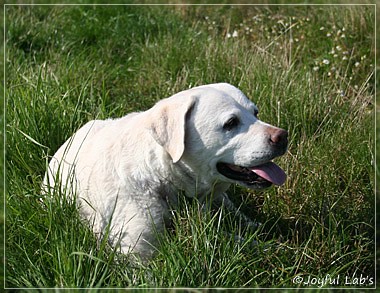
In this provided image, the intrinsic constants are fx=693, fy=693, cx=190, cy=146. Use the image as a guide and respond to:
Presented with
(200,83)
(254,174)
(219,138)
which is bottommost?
(200,83)

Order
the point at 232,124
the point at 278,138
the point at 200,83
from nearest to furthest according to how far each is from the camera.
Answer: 1. the point at 278,138
2. the point at 232,124
3. the point at 200,83

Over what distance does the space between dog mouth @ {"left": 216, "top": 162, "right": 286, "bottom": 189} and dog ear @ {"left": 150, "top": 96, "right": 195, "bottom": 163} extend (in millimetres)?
320

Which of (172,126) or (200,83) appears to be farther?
(200,83)

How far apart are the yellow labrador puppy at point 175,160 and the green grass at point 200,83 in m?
0.16

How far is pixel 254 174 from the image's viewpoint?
4172 mm

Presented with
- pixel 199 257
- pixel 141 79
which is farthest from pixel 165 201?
pixel 141 79

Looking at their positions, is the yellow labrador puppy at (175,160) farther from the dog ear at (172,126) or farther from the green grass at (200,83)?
the green grass at (200,83)

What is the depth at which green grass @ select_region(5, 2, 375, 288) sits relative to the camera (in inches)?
150

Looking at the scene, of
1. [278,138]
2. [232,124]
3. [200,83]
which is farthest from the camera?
[200,83]

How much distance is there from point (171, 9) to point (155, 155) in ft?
14.8

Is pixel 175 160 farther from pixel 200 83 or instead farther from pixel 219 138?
pixel 200 83

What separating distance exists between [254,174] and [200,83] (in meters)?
2.26

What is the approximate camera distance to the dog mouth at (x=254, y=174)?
415 centimetres

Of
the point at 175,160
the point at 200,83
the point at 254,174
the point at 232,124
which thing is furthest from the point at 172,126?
the point at 200,83
